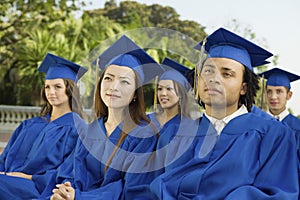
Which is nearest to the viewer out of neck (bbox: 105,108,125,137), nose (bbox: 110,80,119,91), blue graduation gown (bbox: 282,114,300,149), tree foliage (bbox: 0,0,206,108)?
nose (bbox: 110,80,119,91)

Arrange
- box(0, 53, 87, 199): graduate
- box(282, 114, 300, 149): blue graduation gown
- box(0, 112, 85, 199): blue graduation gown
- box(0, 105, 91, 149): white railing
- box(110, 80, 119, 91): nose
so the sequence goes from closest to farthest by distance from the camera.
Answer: box(110, 80, 119, 91): nose
box(0, 112, 85, 199): blue graduation gown
box(0, 53, 87, 199): graduate
box(282, 114, 300, 149): blue graduation gown
box(0, 105, 91, 149): white railing

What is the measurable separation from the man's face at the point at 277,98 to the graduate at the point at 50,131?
1.76 meters

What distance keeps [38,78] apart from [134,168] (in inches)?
427

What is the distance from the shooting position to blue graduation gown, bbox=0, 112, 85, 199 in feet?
12.1

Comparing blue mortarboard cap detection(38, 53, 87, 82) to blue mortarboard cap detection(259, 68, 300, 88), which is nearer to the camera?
blue mortarboard cap detection(38, 53, 87, 82)

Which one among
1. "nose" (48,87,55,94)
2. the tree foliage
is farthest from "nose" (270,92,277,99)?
the tree foliage

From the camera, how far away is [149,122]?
3074 millimetres

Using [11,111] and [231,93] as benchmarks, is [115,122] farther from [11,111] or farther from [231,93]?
[11,111]

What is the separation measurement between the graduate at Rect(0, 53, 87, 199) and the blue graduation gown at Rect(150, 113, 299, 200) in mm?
1367

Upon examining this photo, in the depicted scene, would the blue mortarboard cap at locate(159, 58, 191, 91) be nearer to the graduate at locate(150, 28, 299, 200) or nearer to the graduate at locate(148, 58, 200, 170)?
the graduate at locate(148, 58, 200, 170)

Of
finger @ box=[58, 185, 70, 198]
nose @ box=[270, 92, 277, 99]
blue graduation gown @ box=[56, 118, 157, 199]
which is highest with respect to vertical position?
nose @ box=[270, 92, 277, 99]

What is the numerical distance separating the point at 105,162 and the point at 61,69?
1.41 m

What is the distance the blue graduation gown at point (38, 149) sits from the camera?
369 cm

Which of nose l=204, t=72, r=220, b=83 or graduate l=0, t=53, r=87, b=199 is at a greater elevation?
nose l=204, t=72, r=220, b=83
